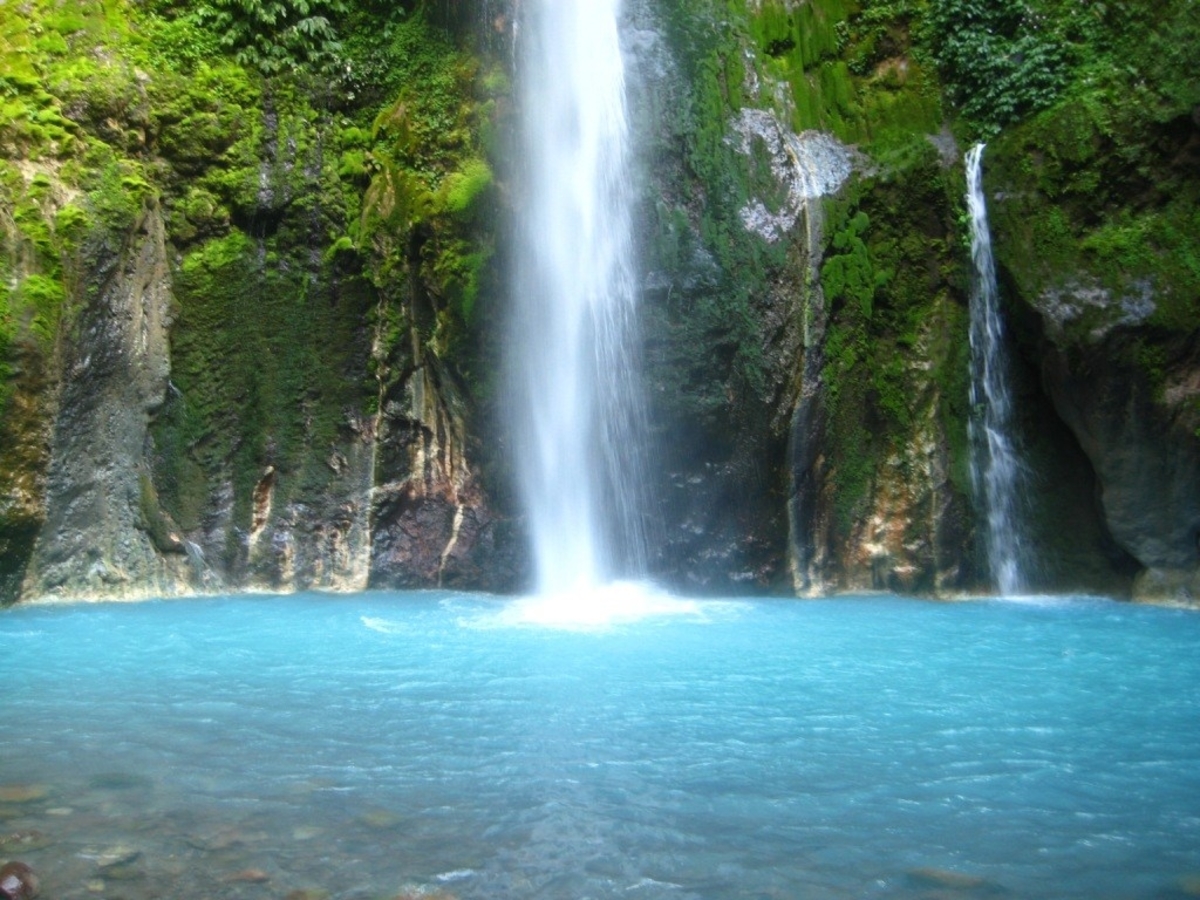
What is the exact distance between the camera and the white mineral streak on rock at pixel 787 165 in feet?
35.9

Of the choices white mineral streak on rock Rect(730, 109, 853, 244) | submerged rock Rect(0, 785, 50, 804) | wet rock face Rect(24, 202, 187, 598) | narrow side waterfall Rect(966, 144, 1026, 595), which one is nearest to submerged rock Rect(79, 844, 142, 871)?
submerged rock Rect(0, 785, 50, 804)

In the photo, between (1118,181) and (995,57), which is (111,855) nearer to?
(1118,181)

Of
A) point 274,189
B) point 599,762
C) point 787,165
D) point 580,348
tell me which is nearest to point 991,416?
point 787,165

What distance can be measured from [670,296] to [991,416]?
150 inches

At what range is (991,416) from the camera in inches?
440

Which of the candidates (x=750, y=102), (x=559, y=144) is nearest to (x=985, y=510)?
(x=750, y=102)

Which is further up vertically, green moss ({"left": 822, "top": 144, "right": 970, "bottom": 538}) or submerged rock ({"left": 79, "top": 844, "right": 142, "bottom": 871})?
green moss ({"left": 822, "top": 144, "right": 970, "bottom": 538})

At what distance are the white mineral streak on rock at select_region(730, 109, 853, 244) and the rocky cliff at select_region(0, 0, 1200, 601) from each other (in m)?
0.03

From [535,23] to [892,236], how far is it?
4808mm

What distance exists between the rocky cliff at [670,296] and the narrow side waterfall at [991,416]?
0.51ft

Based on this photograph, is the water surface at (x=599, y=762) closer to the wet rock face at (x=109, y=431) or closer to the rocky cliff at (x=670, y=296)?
the wet rock face at (x=109, y=431)

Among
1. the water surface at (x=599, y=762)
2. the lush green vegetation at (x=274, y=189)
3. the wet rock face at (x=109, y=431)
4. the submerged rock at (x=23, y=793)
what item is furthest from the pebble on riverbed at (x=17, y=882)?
the lush green vegetation at (x=274, y=189)

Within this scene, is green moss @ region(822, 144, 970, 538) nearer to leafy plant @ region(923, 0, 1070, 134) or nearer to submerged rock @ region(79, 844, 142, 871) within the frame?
leafy plant @ region(923, 0, 1070, 134)

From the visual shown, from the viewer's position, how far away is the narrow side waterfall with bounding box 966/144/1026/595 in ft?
36.1
